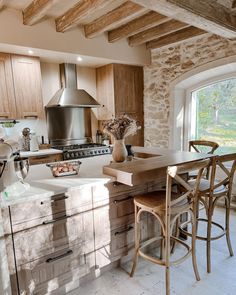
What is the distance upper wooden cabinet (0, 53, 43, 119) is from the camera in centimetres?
347

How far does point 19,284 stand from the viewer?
5.15 ft

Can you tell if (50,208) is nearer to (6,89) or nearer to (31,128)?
(6,89)

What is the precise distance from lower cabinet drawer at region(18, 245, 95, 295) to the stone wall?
3094 mm

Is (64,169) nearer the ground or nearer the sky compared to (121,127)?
nearer the ground

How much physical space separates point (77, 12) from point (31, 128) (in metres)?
2.19

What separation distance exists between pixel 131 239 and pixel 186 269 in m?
0.63

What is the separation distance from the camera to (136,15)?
3.00m

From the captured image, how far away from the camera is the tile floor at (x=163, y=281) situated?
1.92 metres

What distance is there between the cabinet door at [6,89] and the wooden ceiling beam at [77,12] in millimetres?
972

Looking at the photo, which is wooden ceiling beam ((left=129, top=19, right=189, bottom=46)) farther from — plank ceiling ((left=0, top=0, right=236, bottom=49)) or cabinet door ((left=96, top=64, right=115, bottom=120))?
cabinet door ((left=96, top=64, right=115, bottom=120))

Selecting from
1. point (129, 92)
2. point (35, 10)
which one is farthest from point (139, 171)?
point (129, 92)

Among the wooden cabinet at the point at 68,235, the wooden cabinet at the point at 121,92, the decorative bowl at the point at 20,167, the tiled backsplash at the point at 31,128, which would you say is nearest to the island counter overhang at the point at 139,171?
the wooden cabinet at the point at 68,235

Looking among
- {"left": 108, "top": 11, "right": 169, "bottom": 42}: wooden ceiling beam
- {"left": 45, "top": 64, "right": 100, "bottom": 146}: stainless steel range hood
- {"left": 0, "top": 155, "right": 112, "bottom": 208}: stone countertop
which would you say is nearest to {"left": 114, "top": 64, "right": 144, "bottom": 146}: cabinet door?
{"left": 45, "top": 64, "right": 100, "bottom": 146}: stainless steel range hood

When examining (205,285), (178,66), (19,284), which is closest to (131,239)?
(205,285)
